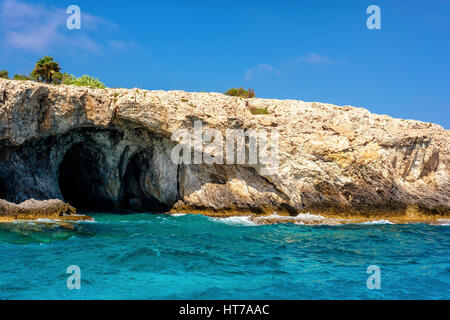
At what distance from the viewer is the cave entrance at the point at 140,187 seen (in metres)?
26.1

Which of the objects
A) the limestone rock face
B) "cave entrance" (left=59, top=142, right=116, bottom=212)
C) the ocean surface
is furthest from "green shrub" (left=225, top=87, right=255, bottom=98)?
the ocean surface

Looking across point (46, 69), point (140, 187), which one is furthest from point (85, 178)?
point (46, 69)

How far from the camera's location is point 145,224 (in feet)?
62.8

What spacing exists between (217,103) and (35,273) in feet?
52.7

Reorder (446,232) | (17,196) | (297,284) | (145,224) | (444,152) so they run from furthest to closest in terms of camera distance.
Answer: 1. (444,152)
2. (17,196)
3. (145,224)
4. (446,232)
5. (297,284)

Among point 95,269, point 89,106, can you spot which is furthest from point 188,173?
point 95,269

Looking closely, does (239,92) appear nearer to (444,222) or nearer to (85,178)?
(85,178)

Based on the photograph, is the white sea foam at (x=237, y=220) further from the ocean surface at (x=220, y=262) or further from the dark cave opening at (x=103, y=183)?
the dark cave opening at (x=103, y=183)

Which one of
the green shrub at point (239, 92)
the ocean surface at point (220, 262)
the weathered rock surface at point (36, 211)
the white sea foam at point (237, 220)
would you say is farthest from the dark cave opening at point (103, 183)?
the green shrub at point (239, 92)

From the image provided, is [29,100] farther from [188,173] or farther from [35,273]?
[35,273]

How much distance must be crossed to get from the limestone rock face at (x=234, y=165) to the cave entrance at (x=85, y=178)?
0.48 feet

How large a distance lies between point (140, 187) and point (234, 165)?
840cm

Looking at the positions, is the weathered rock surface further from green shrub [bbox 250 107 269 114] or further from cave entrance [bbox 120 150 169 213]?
green shrub [bbox 250 107 269 114]

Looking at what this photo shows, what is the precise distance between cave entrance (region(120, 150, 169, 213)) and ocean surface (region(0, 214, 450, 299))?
28.3 feet
